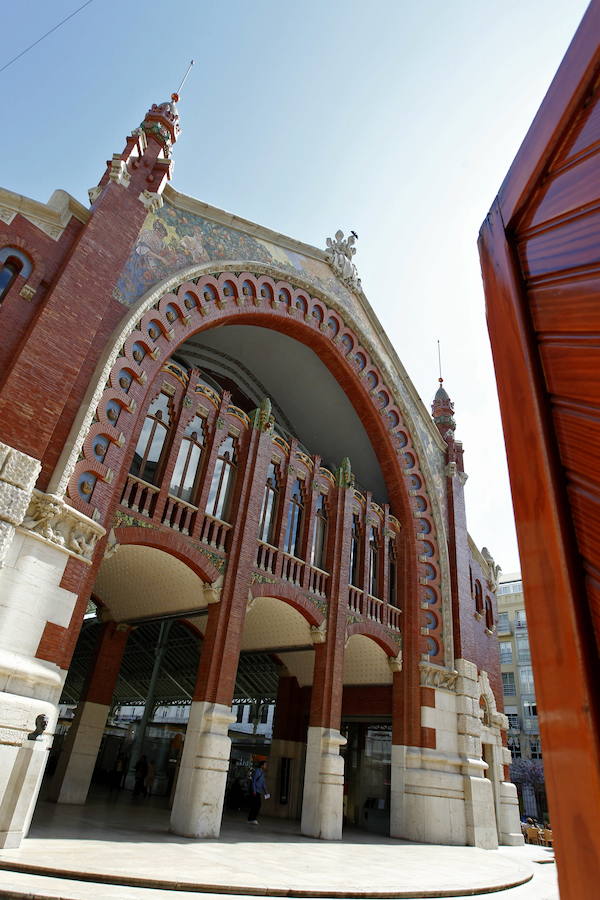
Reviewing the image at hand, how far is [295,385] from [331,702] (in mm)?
10293

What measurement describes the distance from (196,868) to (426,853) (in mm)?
7344

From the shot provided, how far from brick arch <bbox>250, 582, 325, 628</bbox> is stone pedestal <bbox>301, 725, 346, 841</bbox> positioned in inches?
109

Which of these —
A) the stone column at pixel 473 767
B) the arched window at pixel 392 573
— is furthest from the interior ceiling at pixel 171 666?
the stone column at pixel 473 767

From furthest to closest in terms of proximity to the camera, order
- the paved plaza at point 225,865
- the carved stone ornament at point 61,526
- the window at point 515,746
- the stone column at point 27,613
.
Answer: the window at point 515,746 → the carved stone ornament at point 61,526 → the stone column at point 27,613 → the paved plaza at point 225,865

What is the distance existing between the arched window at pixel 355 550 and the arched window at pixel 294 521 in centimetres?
251

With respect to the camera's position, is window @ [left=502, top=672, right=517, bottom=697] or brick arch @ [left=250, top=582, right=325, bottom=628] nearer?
brick arch @ [left=250, top=582, right=325, bottom=628]

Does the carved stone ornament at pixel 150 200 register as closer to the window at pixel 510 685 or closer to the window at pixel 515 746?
the window at pixel 510 685

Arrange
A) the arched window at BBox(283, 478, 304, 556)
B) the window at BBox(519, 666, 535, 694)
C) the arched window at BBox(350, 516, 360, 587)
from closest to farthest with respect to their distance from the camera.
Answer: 1. the arched window at BBox(283, 478, 304, 556)
2. the arched window at BBox(350, 516, 360, 587)
3. the window at BBox(519, 666, 535, 694)

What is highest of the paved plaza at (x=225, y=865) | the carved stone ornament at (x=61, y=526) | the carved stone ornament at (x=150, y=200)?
the carved stone ornament at (x=150, y=200)

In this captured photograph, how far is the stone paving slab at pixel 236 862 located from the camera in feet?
21.2

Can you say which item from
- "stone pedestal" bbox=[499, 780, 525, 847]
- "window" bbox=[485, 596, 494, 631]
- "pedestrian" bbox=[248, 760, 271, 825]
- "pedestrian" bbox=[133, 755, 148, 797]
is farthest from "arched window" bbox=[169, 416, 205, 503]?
"stone pedestal" bbox=[499, 780, 525, 847]

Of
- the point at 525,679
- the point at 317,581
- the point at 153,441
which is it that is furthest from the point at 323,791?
the point at 525,679

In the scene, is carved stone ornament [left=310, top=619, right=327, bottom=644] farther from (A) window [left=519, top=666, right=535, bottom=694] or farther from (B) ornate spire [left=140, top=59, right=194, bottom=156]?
(A) window [left=519, top=666, right=535, bottom=694]

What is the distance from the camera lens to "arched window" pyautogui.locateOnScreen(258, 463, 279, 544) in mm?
14785
